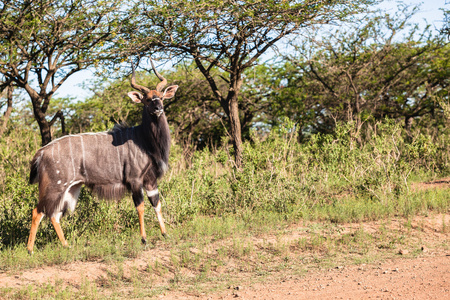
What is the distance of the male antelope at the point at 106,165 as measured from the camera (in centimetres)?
638

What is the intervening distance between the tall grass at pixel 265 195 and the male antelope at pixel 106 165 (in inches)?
22.2

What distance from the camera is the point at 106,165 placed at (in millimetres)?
6598

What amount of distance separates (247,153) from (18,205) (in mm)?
3922

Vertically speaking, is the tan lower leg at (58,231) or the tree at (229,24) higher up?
the tree at (229,24)

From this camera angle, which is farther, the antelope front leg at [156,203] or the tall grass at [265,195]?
the tall grass at [265,195]

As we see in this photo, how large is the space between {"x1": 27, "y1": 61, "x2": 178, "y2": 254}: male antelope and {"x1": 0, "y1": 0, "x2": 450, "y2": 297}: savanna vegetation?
0.54m

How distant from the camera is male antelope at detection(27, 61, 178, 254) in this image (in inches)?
251

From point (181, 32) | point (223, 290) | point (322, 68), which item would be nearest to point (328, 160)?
point (181, 32)

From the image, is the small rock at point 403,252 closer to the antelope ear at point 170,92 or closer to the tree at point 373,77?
the antelope ear at point 170,92

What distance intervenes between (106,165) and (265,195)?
2698 mm

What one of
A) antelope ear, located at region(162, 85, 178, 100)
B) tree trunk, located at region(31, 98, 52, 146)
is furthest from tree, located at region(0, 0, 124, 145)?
antelope ear, located at region(162, 85, 178, 100)

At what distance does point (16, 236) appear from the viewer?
703 cm

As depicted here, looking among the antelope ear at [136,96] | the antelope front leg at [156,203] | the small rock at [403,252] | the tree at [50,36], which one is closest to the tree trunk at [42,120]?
the tree at [50,36]

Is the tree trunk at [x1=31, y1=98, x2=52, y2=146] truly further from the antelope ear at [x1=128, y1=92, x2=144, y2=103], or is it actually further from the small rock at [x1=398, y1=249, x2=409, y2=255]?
the small rock at [x1=398, y1=249, x2=409, y2=255]
